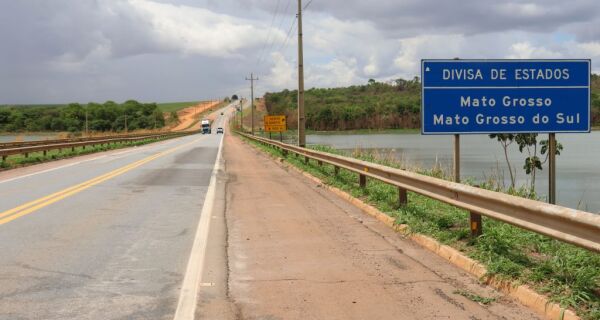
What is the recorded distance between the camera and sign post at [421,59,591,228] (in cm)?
986

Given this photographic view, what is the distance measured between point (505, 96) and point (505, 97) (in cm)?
2

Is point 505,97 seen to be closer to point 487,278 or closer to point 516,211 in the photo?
point 516,211

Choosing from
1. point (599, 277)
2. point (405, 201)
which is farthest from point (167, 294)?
point (405, 201)

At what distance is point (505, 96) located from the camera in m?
10.2

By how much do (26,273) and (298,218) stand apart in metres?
4.94

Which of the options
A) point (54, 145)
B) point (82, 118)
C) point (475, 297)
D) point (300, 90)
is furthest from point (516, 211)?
point (82, 118)

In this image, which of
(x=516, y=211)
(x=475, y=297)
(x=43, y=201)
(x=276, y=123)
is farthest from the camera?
(x=276, y=123)

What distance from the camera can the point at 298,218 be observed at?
10.3m

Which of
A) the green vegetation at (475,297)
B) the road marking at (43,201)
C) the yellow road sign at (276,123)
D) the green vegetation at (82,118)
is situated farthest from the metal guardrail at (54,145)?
the green vegetation at (82,118)

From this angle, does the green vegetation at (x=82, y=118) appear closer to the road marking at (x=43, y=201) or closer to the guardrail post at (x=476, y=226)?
the road marking at (x=43, y=201)

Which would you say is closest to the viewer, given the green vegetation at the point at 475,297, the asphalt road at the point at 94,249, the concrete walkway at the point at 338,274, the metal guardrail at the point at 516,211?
the metal guardrail at the point at 516,211

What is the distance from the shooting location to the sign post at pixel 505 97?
9.86m

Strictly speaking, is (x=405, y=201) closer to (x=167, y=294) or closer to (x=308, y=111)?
(x=167, y=294)

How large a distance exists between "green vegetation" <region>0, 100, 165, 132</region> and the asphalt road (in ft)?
392
